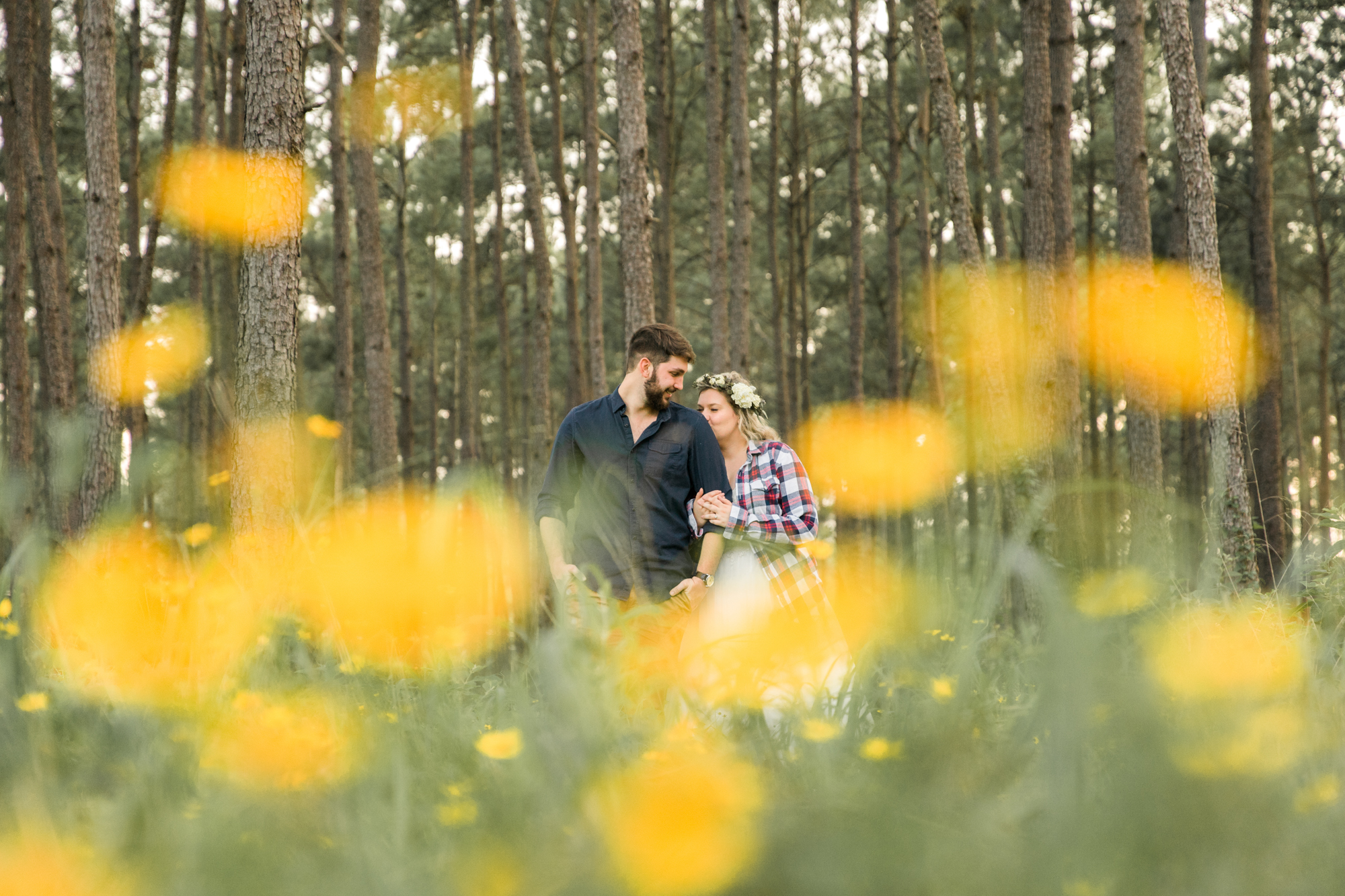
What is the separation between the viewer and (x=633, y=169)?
7328mm

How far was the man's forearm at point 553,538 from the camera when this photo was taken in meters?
3.69

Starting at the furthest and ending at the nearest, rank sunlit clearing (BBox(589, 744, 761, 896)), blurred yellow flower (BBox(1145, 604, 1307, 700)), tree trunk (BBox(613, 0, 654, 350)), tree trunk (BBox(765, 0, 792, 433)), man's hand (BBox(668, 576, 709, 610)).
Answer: tree trunk (BBox(765, 0, 792, 433)), tree trunk (BBox(613, 0, 654, 350)), man's hand (BBox(668, 576, 709, 610)), blurred yellow flower (BBox(1145, 604, 1307, 700)), sunlit clearing (BBox(589, 744, 761, 896))

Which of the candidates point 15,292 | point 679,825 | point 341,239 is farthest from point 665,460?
point 15,292

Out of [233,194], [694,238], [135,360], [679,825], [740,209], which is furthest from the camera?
[694,238]

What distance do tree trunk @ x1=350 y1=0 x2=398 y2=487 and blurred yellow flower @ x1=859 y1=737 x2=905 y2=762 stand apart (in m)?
9.23

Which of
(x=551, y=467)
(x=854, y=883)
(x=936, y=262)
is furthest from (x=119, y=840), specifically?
(x=936, y=262)

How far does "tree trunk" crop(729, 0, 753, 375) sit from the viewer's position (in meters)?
10.9

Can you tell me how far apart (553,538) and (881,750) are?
260 cm

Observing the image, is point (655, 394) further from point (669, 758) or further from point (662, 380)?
point (669, 758)

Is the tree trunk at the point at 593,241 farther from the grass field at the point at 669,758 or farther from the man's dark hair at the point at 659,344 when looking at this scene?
the grass field at the point at 669,758

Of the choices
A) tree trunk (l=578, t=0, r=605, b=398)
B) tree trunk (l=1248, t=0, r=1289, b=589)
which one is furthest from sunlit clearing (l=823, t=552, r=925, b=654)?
tree trunk (l=1248, t=0, r=1289, b=589)

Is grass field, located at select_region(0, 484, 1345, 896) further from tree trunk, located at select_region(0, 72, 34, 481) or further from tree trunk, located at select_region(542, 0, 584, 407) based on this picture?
tree trunk, located at select_region(0, 72, 34, 481)

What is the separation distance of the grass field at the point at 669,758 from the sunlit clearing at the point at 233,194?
7.45 feet

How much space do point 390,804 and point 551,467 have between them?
265cm
